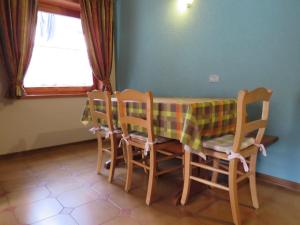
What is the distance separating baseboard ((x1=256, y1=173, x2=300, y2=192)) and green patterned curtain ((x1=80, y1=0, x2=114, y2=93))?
255cm

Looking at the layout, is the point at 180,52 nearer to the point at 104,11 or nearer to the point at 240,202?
the point at 104,11

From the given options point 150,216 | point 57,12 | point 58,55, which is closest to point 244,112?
point 150,216

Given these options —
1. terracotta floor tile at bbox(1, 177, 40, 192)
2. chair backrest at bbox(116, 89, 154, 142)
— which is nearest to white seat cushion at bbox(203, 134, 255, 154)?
chair backrest at bbox(116, 89, 154, 142)

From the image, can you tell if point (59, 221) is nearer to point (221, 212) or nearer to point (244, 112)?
point (221, 212)

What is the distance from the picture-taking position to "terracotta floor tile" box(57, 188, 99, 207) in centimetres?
187

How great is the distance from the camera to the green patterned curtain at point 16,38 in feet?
8.95

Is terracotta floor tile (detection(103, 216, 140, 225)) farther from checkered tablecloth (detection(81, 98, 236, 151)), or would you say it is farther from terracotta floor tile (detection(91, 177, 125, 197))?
checkered tablecloth (detection(81, 98, 236, 151))

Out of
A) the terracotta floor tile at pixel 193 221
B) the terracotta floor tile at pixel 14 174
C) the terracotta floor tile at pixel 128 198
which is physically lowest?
the terracotta floor tile at pixel 14 174

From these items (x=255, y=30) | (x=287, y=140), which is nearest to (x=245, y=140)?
(x=287, y=140)

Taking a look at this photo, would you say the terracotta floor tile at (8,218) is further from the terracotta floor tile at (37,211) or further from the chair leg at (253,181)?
the chair leg at (253,181)

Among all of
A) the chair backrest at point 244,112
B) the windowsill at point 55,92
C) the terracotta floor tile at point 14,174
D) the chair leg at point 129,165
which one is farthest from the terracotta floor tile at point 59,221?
the windowsill at point 55,92

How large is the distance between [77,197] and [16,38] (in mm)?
2082

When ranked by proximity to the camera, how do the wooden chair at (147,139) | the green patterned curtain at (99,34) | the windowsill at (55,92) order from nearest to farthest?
the wooden chair at (147,139) → the windowsill at (55,92) → the green patterned curtain at (99,34)

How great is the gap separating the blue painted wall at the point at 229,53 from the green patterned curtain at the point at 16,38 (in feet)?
4.69
